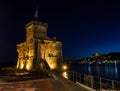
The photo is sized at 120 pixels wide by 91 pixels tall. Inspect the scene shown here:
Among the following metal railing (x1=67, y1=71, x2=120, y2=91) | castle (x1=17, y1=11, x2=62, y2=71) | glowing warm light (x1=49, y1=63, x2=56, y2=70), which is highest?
castle (x1=17, y1=11, x2=62, y2=71)

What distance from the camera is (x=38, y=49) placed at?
1157 inches

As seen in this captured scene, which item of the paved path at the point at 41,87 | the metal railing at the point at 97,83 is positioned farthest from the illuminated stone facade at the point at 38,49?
the paved path at the point at 41,87

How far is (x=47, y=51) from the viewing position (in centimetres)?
3120

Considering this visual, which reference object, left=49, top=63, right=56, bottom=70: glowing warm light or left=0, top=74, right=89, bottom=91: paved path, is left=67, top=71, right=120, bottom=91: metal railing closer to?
left=0, top=74, right=89, bottom=91: paved path

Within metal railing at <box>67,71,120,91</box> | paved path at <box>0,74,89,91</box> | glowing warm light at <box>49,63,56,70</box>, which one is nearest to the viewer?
metal railing at <box>67,71,120,91</box>

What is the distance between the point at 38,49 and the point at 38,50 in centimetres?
19

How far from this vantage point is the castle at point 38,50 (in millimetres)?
29219

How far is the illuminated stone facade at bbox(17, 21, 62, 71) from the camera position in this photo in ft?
95.9

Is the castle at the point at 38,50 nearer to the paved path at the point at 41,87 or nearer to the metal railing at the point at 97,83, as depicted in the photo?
the metal railing at the point at 97,83

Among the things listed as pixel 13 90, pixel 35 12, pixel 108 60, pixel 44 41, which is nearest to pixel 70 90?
pixel 13 90

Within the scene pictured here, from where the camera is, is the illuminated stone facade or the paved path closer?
the paved path

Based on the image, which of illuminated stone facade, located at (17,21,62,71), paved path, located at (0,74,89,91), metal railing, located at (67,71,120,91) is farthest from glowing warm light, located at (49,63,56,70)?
paved path, located at (0,74,89,91)

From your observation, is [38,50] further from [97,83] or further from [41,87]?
[41,87]

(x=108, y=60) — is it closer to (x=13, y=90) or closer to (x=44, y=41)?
(x=44, y=41)
